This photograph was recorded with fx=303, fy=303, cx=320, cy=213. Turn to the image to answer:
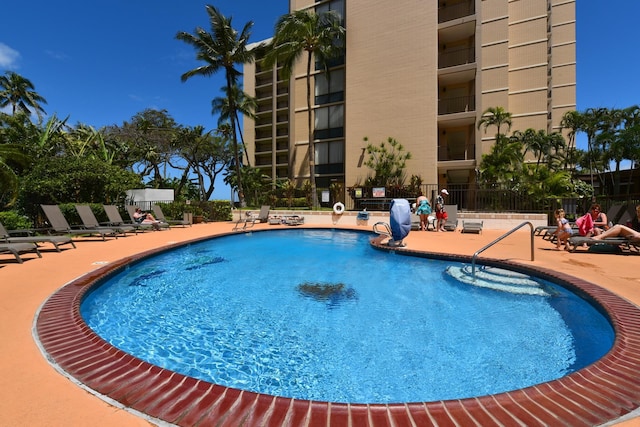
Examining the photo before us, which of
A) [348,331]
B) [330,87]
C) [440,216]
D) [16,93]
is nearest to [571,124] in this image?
[440,216]

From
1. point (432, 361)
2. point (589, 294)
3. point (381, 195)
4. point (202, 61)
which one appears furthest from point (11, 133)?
point (589, 294)

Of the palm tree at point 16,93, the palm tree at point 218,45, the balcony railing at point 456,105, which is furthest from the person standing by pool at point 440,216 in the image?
the palm tree at point 16,93

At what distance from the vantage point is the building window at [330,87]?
2769 centimetres

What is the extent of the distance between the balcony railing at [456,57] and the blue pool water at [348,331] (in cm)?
2234

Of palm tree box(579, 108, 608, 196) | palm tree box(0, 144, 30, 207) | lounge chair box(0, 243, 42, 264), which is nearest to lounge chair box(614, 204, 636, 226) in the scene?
lounge chair box(0, 243, 42, 264)

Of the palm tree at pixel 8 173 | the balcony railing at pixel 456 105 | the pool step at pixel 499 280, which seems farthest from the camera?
the balcony railing at pixel 456 105

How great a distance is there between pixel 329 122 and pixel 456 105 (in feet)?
35.5

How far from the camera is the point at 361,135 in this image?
25.8 m

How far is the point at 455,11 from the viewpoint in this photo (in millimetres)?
23922

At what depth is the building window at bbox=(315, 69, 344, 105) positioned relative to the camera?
27688mm

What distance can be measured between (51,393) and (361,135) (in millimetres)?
25606

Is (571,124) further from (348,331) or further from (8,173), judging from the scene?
(8,173)

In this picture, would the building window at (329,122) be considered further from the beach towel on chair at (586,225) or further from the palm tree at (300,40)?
the beach towel on chair at (586,225)

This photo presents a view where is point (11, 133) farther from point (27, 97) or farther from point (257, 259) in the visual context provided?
point (27, 97)
